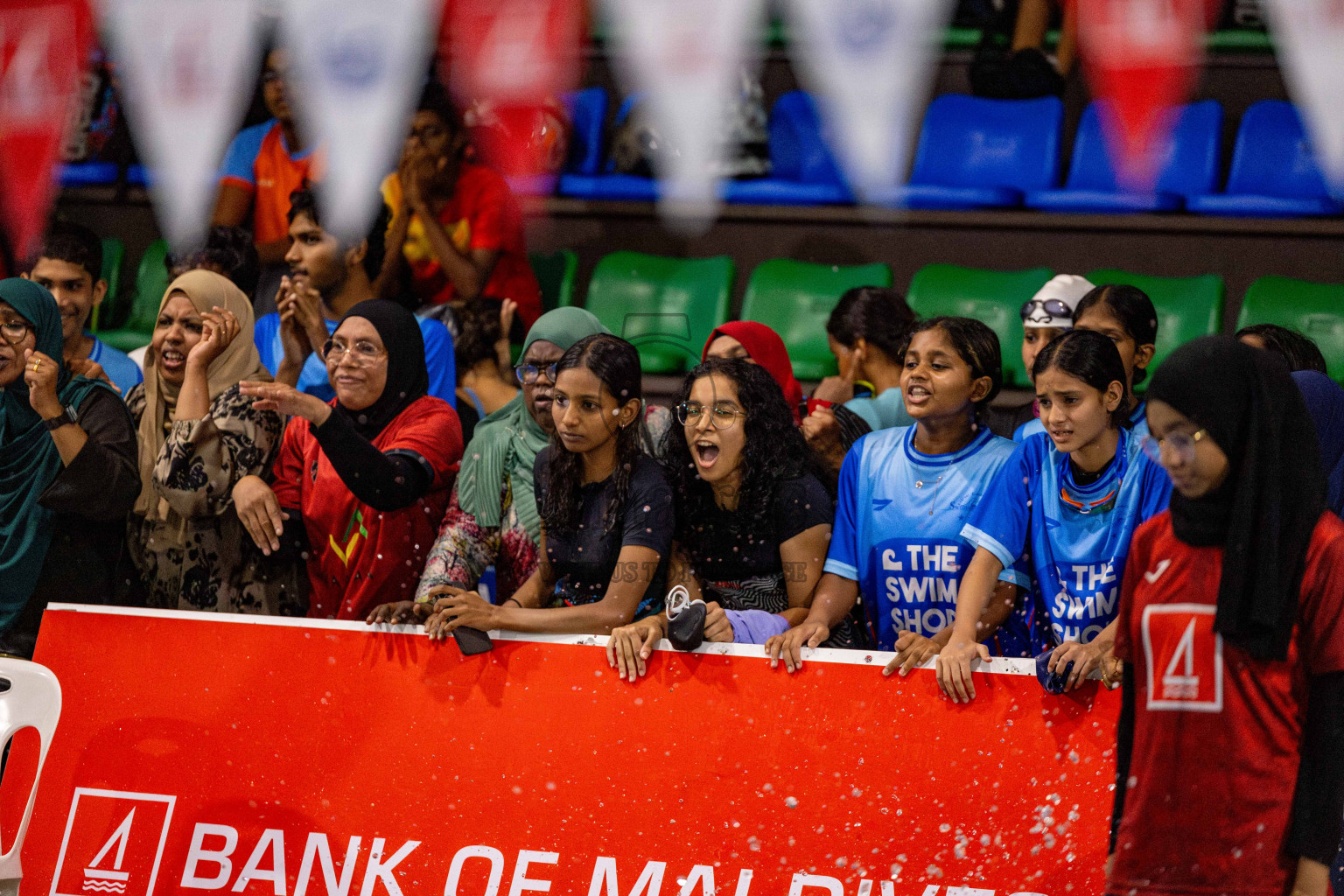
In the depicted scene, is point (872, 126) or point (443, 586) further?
point (443, 586)

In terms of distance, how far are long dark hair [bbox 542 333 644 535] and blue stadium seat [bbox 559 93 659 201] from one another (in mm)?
3230

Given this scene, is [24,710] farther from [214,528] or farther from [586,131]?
[586,131]

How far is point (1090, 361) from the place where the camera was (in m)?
3.15

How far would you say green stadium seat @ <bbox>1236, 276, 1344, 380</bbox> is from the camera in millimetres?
5371

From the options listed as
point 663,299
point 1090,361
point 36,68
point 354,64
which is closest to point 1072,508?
point 1090,361

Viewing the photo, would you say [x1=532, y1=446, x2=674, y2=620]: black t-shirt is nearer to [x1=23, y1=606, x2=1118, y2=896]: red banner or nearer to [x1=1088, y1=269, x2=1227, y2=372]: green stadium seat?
[x1=23, y1=606, x2=1118, y2=896]: red banner

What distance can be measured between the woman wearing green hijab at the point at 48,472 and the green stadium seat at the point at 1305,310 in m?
4.41

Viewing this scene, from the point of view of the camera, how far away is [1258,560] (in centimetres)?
228

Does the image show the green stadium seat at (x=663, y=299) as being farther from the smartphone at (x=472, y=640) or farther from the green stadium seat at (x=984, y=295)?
the smartphone at (x=472, y=640)

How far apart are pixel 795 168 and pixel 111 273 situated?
391cm

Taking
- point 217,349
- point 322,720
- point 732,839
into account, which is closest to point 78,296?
point 217,349

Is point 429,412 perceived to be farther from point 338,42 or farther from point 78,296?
point 78,296

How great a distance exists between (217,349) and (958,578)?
240cm

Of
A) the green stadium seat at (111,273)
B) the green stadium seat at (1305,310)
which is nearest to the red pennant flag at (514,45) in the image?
the green stadium seat at (1305,310)
